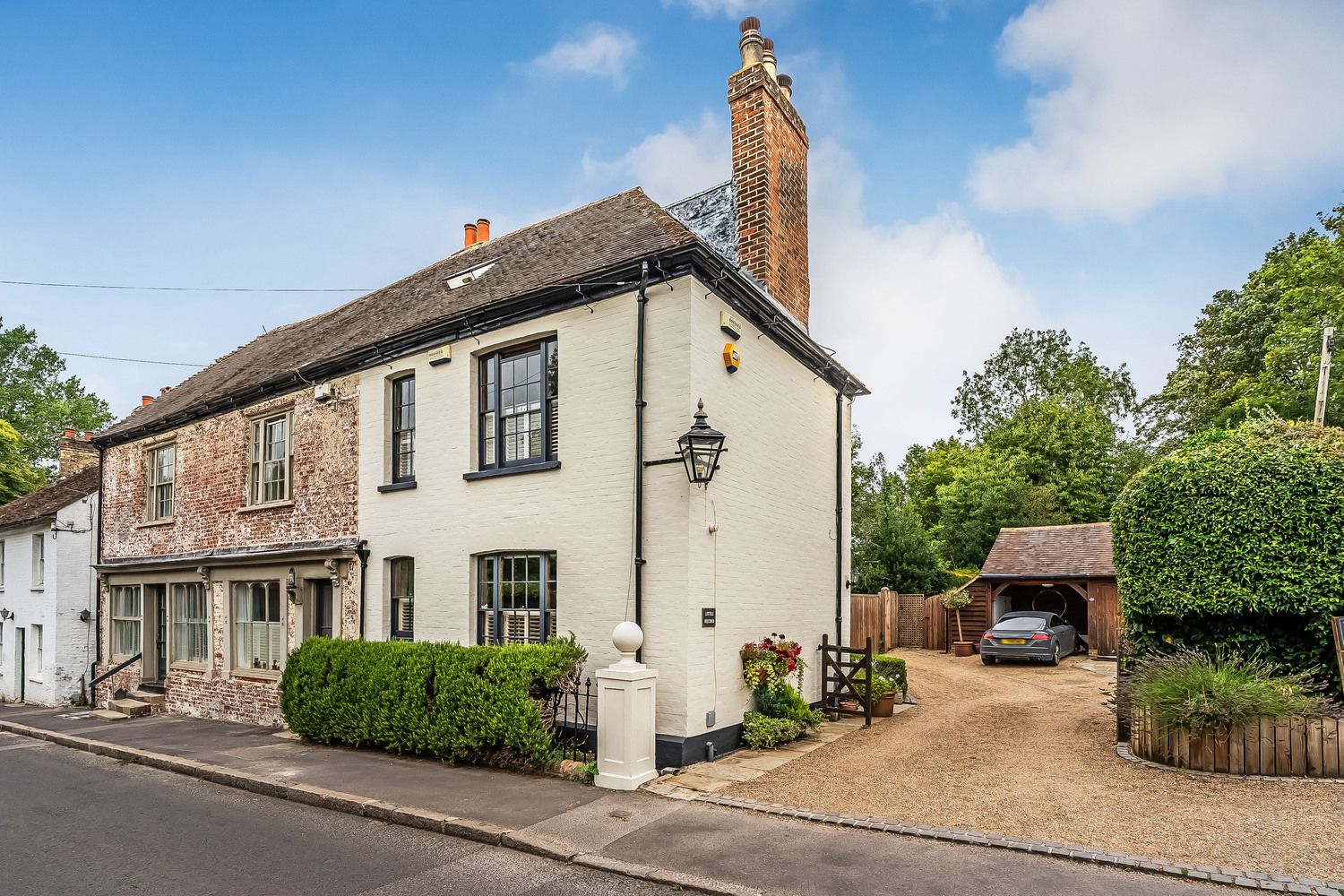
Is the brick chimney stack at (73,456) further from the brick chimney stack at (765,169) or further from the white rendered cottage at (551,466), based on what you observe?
the brick chimney stack at (765,169)

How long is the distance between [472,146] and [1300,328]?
21272mm

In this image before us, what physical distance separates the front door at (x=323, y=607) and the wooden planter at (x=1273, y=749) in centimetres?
1268

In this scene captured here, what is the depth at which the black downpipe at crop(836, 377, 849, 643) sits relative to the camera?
1449 cm

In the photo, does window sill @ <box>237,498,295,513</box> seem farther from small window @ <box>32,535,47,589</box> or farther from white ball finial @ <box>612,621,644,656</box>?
small window @ <box>32,535,47,589</box>

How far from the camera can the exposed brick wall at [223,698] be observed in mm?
14797

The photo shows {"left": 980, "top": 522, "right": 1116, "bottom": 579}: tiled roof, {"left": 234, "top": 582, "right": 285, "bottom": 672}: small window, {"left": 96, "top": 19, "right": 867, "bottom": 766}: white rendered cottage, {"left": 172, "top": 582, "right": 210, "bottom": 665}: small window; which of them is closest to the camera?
{"left": 96, "top": 19, "right": 867, "bottom": 766}: white rendered cottage

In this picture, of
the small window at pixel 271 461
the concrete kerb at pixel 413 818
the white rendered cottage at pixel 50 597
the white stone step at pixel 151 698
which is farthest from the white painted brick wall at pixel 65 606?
the concrete kerb at pixel 413 818

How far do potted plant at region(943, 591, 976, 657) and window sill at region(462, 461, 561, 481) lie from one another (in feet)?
60.6

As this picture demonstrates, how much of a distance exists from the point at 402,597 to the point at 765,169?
29.1ft

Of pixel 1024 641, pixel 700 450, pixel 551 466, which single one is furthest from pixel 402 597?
pixel 1024 641

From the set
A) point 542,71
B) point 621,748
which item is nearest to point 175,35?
point 542,71

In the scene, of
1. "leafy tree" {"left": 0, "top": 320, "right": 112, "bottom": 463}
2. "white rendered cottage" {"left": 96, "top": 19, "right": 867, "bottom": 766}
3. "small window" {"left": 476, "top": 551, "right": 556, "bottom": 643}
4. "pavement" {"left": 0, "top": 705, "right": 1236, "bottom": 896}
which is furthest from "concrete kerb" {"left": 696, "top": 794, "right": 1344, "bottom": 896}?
"leafy tree" {"left": 0, "top": 320, "right": 112, "bottom": 463}

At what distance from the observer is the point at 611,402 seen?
1069cm

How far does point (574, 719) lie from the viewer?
1054 centimetres
